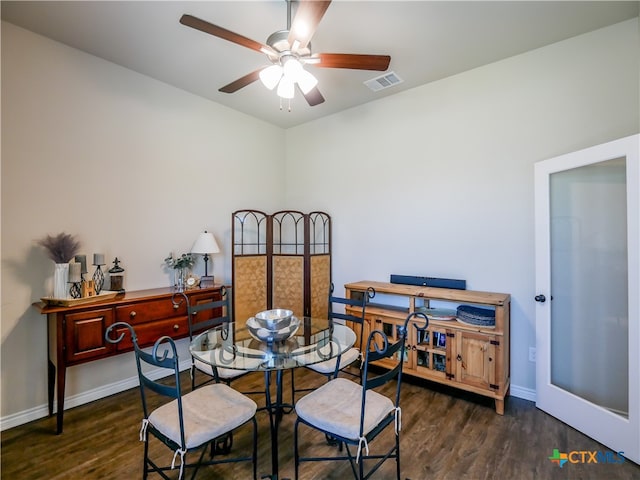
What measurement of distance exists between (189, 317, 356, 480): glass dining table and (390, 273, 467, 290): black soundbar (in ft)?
4.08

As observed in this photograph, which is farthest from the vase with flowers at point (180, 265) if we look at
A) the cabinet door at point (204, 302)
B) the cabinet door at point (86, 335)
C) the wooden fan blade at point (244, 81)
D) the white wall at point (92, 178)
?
the wooden fan blade at point (244, 81)

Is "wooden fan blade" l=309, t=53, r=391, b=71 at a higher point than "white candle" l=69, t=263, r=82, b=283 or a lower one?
higher

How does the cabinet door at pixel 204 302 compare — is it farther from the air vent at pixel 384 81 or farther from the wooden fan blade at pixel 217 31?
the air vent at pixel 384 81

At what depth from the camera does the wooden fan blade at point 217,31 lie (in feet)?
6.10

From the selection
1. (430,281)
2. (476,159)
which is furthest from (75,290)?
(476,159)

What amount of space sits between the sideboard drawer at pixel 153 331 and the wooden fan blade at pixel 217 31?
7.46ft

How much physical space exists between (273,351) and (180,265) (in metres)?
1.84

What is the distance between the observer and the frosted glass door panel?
231cm

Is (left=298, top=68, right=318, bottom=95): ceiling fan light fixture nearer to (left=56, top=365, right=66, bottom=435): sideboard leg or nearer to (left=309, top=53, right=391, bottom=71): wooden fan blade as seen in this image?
(left=309, top=53, right=391, bottom=71): wooden fan blade

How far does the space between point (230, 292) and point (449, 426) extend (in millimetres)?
2597

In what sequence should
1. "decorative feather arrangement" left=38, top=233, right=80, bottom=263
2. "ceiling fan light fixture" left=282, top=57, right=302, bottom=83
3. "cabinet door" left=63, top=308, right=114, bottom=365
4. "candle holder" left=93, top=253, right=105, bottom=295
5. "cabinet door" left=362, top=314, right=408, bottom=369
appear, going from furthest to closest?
"cabinet door" left=362, top=314, right=408, bottom=369
"candle holder" left=93, top=253, right=105, bottom=295
"decorative feather arrangement" left=38, top=233, right=80, bottom=263
"cabinet door" left=63, top=308, right=114, bottom=365
"ceiling fan light fixture" left=282, top=57, right=302, bottom=83

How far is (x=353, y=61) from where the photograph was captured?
221 centimetres

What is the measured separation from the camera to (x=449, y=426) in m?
2.47

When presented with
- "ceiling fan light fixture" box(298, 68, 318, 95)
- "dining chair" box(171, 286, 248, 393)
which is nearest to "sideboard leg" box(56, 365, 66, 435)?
"dining chair" box(171, 286, 248, 393)
